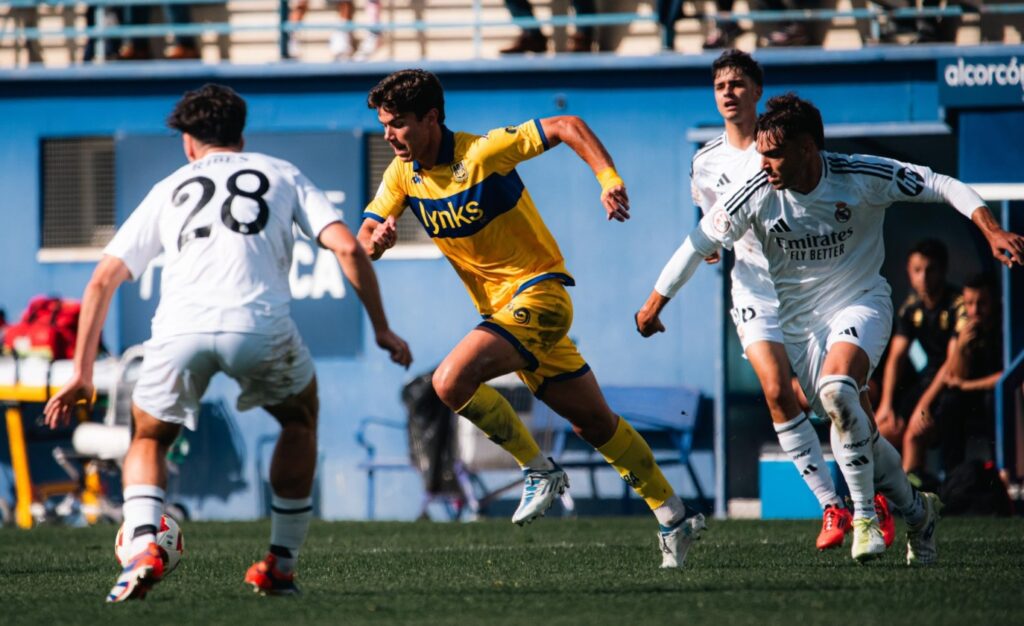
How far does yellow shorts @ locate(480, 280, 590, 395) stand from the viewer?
754 cm

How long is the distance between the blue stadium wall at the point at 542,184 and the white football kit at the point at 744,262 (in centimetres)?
557

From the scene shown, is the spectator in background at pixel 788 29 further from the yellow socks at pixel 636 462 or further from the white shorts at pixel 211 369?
the white shorts at pixel 211 369

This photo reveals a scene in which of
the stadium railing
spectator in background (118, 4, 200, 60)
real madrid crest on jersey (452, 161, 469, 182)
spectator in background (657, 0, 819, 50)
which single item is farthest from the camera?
spectator in background (118, 4, 200, 60)

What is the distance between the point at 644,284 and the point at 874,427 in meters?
7.46

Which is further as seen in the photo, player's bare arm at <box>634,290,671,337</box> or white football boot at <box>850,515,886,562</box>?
player's bare arm at <box>634,290,671,337</box>

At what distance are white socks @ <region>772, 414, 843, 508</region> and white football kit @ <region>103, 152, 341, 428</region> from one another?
3181 mm

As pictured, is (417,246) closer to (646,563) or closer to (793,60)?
(793,60)

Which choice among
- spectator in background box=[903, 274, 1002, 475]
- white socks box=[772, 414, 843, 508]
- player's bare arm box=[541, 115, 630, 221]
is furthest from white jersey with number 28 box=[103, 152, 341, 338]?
spectator in background box=[903, 274, 1002, 475]

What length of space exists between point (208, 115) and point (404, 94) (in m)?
1.43

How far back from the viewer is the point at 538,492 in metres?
Answer: 7.55

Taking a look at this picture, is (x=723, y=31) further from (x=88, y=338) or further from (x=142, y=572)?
(x=142, y=572)

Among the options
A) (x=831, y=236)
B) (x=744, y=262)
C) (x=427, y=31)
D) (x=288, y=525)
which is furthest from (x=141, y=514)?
(x=427, y=31)

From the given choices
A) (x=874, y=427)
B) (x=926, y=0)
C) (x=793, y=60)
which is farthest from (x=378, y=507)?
(x=874, y=427)

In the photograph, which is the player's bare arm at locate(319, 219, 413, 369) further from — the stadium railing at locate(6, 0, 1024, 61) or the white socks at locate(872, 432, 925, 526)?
the stadium railing at locate(6, 0, 1024, 61)
